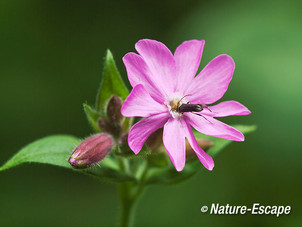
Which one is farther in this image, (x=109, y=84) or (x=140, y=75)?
A: (x=109, y=84)

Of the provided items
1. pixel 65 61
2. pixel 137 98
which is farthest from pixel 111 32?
pixel 137 98

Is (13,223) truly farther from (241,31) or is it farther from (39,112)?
(241,31)

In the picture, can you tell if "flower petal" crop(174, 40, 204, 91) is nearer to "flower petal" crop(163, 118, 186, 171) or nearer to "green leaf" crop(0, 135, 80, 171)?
"flower petal" crop(163, 118, 186, 171)

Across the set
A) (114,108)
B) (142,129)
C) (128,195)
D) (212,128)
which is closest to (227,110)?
(212,128)

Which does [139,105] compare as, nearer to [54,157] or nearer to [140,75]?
[140,75]

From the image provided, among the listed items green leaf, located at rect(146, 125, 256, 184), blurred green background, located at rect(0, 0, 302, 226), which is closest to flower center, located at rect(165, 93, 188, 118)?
green leaf, located at rect(146, 125, 256, 184)

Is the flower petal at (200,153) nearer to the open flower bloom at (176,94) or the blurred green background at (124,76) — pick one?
the open flower bloom at (176,94)

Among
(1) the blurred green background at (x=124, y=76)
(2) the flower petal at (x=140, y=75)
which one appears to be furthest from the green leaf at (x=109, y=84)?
(1) the blurred green background at (x=124, y=76)
